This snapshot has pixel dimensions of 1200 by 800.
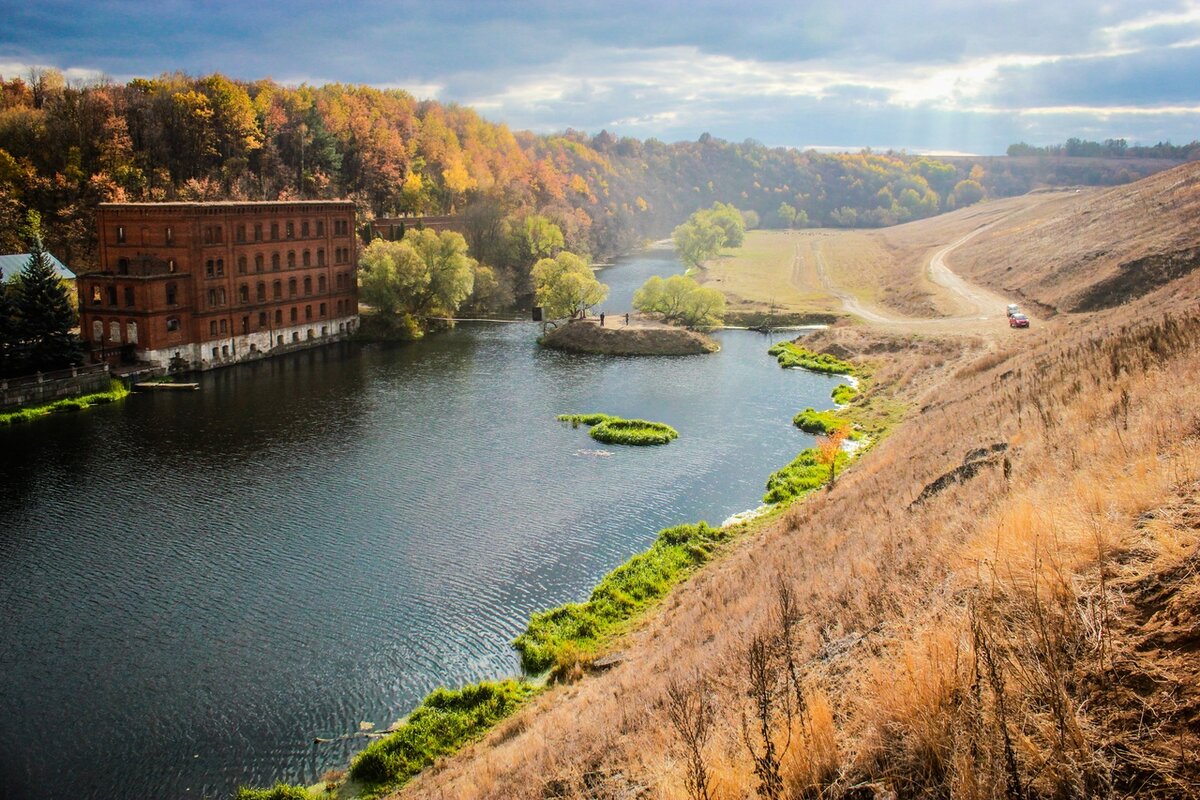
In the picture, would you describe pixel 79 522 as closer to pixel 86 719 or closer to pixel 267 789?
pixel 86 719

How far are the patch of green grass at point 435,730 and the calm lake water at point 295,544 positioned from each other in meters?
0.91

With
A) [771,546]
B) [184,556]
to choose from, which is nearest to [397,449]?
[184,556]

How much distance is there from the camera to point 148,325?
57.1 meters

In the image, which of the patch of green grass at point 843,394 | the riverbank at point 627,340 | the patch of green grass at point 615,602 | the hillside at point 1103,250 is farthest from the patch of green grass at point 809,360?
the patch of green grass at point 615,602

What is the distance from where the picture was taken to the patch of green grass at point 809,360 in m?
61.9

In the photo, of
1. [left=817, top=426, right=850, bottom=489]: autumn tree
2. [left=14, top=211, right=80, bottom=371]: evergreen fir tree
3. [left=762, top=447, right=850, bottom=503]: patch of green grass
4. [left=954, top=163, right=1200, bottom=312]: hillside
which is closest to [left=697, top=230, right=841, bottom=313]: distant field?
[left=954, top=163, right=1200, bottom=312]: hillside

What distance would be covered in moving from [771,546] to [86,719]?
19.3 metres

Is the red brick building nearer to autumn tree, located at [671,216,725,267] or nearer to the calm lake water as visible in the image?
the calm lake water

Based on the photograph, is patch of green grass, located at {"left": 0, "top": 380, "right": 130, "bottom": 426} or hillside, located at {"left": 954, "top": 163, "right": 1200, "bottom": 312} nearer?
patch of green grass, located at {"left": 0, "top": 380, "right": 130, "bottom": 426}

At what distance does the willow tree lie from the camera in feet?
250

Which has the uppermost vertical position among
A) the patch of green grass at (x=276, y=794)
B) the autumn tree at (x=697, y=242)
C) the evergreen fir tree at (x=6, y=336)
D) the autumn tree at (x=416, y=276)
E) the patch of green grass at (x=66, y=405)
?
the autumn tree at (x=697, y=242)

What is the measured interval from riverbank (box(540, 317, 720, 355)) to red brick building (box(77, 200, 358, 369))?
2053 centimetres

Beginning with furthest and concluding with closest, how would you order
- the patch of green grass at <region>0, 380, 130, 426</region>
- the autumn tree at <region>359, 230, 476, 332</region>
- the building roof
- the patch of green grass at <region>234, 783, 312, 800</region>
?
the autumn tree at <region>359, 230, 476, 332</region> → the building roof → the patch of green grass at <region>0, 380, 130, 426</region> → the patch of green grass at <region>234, 783, 312, 800</region>

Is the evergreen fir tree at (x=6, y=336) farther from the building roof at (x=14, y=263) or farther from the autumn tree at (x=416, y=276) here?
the autumn tree at (x=416, y=276)
